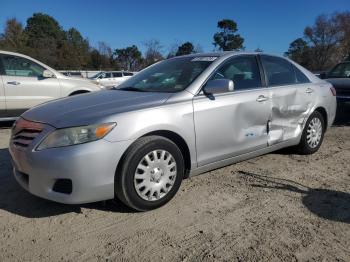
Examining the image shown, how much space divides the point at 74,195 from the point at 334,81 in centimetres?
747

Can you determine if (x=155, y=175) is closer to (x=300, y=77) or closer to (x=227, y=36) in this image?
(x=300, y=77)

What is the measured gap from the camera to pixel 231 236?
3.08m

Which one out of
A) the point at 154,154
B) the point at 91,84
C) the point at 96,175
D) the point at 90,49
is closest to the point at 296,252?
the point at 154,154

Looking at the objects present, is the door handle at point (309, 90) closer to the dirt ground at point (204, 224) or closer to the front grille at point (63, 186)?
the dirt ground at point (204, 224)

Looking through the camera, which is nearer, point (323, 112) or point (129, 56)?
point (323, 112)

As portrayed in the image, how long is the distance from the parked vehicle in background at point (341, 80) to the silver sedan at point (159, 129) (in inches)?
146

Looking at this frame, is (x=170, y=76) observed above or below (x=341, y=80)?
above

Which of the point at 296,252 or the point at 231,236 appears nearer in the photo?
the point at 296,252

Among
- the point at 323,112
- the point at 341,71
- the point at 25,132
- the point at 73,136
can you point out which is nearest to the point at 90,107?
the point at 73,136

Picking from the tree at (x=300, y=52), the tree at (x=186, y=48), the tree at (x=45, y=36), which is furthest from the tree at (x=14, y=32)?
the tree at (x=300, y=52)

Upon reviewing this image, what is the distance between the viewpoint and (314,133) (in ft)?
18.1

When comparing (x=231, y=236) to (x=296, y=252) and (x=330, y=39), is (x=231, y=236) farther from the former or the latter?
(x=330, y=39)

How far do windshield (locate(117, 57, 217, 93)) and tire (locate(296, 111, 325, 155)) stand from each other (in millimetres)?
1878

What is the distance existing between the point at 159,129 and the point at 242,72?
1.59 m
